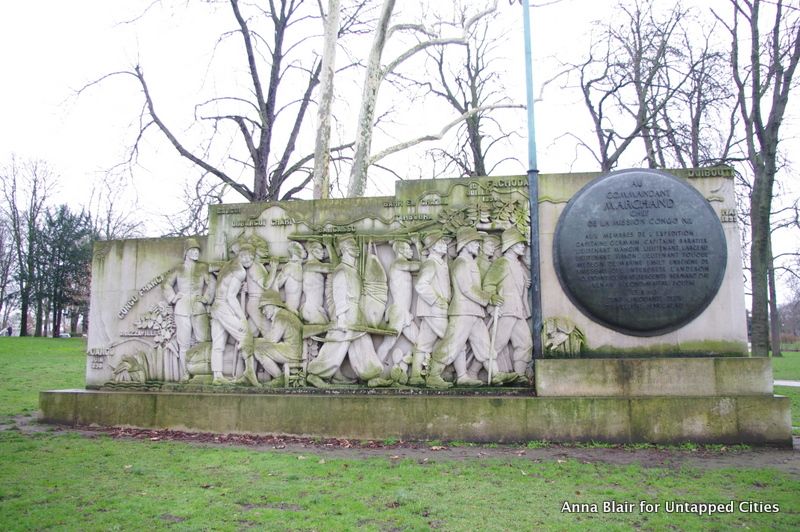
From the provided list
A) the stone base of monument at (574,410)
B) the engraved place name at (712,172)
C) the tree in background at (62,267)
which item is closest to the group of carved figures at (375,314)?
the stone base of monument at (574,410)

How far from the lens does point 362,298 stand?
393 inches

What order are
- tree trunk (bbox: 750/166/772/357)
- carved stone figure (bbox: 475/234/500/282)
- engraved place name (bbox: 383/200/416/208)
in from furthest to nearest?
tree trunk (bbox: 750/166/772/357) < engraved place name (bbox: 383/200/416/208) < carved stone figure (bbox: 475/234/500/282)

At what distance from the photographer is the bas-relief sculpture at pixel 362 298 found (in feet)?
31.6

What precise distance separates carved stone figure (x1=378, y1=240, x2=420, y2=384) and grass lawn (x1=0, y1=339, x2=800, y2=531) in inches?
81.5

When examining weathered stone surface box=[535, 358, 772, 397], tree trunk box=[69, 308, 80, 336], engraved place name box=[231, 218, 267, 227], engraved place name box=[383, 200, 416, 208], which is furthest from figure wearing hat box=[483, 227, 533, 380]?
tree trunk box=[69, 308, 80, 336]

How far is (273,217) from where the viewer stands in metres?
10.7

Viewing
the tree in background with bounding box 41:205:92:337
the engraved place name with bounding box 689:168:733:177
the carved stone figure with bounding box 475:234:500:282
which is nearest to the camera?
the engraved place name with bounding box 689:168:733:177

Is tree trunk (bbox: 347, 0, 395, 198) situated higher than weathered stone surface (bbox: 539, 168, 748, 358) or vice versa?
tree trunk (bbox: 347, 0, 395, 198)

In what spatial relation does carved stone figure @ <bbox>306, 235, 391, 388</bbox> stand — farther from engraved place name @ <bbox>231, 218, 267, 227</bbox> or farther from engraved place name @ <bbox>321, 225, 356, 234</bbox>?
engraved place name @ <bbox>231, 218, 267, 227</bbox>

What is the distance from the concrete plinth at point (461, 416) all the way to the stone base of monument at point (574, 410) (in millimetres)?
15

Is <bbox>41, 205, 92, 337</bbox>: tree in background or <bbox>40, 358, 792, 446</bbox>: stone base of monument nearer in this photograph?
<bbox>40, 358, 792, 446</bbox>: stone base of monument

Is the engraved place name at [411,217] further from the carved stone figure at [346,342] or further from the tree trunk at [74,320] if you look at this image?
the tree trunk at [74,320]

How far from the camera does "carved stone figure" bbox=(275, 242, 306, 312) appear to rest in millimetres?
10281

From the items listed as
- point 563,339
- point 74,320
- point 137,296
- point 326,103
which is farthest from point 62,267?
point 563,339
